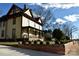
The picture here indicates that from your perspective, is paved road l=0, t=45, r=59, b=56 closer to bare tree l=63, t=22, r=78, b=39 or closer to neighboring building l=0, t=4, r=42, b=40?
neighboring building l=0, t=4, r=42, b=40

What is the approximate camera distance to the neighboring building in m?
4.27

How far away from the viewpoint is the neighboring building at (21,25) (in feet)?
14.0

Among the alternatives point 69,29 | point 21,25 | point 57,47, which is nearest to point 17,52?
point 21,25

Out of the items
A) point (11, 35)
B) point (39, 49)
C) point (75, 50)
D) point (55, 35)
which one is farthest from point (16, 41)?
point (75, 50)

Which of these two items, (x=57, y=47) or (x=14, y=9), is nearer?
(x=57, y=47)

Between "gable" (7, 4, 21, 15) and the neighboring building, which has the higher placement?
"gable" (7, 4, 21, 15)

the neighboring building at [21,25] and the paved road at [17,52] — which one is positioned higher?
the neighboring building at [21,25]

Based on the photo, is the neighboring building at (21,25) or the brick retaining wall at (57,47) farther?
the neighboring building at (21,25)

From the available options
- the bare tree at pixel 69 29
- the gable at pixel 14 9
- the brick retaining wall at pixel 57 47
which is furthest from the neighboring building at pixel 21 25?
the bare tree at pixel 69 29

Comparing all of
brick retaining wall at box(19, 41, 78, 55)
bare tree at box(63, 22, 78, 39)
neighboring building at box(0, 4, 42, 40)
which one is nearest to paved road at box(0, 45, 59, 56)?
brick retaining wall at box(19, 41, 78, 55)

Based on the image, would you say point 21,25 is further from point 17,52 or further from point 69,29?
point 69,29

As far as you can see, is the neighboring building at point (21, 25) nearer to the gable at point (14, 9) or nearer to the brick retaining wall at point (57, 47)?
the gable at point (14, 9)

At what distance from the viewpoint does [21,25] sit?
14.0 feet

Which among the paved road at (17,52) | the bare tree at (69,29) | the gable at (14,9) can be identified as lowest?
the paved road at (17,52)
